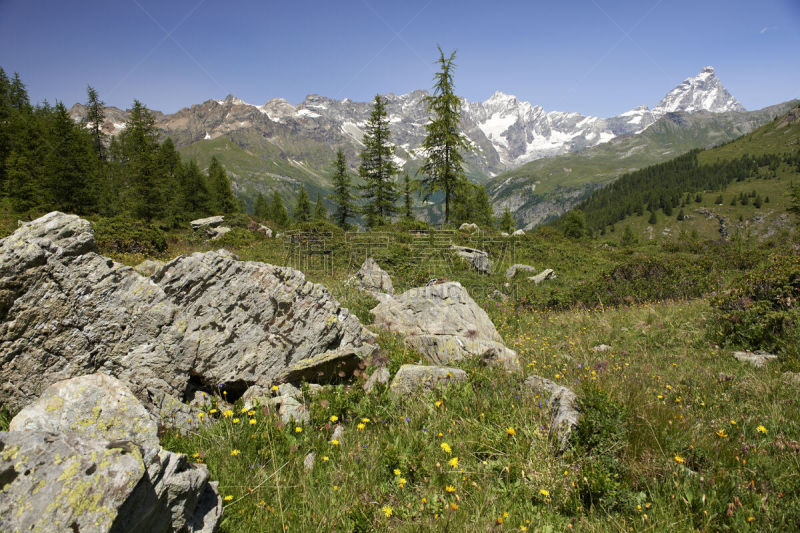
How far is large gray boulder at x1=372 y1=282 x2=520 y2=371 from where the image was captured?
6691 mm

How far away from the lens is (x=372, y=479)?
3422 mm

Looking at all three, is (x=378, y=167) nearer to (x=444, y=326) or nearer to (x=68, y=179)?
(x=68, y=179)

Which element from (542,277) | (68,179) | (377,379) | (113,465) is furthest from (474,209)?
(113,465)

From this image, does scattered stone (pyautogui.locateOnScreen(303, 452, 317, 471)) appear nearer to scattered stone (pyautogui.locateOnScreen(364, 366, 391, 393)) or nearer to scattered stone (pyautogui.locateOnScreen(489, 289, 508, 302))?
scattered stone (pyautogui.locateOnScreen(364, 366, 391, 393))

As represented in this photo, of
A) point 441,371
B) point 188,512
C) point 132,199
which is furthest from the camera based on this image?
point 132,199

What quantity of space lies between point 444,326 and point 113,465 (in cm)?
685

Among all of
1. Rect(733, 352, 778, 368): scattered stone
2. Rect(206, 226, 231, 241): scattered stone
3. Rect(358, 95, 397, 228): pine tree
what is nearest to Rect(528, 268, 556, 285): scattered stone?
Rect(733, 352, 778, 368): scattered stone

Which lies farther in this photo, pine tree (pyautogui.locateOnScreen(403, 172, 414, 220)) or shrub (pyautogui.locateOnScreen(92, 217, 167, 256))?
pine tree (pyautogui.locateOnScreen(403, 172, 414, 220))

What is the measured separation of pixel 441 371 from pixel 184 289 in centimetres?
466

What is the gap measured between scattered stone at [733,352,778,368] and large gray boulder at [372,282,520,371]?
14.2 ft

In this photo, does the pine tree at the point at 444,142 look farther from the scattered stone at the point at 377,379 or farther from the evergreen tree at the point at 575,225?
the evergreen tree at the point at 575,225

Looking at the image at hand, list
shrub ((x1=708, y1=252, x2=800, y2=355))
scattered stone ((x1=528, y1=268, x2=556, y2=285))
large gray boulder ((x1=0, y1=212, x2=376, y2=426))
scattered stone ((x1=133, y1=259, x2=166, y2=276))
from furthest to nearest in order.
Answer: scattered stone ((x1=528, y1=268, x2=556, y2=285)) < scattered stone ((x1=133, y1=259, x2=166, y2=276)) < shrub ((x1=708, y1=252, x2=800, y2=355)) < large gray boulder ((x1=0, y1=212, x2=376, y2=426))

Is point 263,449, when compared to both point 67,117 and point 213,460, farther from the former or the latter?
point 67,117

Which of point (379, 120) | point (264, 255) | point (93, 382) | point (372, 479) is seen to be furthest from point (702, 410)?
Answer: point (379, 120)
